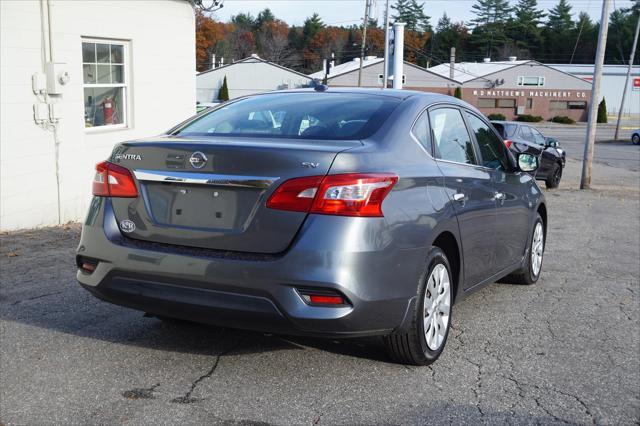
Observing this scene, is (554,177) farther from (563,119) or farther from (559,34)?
(559,34)

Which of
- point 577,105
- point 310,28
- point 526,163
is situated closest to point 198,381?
point 526,163

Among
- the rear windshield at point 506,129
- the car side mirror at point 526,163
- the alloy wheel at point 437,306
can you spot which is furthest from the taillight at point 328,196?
the rear windshield at point 506,129

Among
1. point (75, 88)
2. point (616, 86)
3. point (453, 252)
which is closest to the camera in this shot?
point (453, 252)

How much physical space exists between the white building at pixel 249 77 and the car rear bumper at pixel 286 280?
62.7m

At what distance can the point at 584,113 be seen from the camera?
7912 cm

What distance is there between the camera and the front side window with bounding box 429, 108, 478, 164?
508 centimetres

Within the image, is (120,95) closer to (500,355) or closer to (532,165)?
(532,165)

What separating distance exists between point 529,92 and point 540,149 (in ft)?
208

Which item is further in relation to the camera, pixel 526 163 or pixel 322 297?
pixel 526 163

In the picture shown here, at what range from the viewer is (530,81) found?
78.8 metres

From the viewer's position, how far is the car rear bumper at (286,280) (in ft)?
12.7

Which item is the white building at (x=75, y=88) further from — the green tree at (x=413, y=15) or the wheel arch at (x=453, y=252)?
the green tree at (x=413, y=15)

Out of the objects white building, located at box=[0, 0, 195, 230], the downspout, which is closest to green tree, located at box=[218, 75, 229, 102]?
white building, located at box=[0, 0, 195, 230]

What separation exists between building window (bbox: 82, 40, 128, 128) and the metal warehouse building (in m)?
70.0
